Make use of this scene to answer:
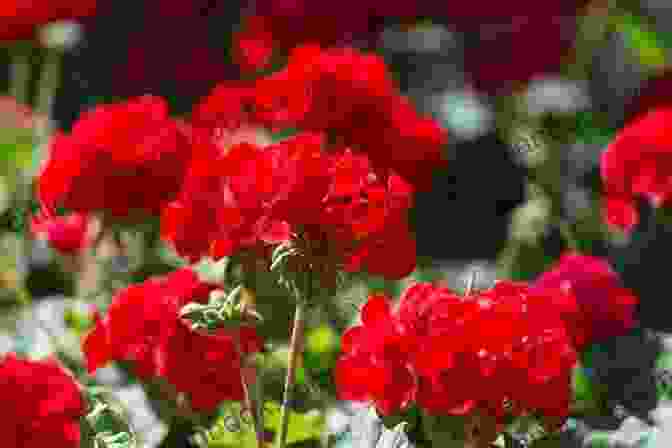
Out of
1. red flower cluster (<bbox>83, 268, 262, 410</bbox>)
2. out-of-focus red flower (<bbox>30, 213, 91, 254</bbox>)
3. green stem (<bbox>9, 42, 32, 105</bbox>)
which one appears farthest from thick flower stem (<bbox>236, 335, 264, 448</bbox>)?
green stem (<bbox>9, 42, 32, 105</bbox>)

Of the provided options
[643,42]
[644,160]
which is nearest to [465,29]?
[643,42]

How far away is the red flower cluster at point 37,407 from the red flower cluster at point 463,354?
0.22 metres

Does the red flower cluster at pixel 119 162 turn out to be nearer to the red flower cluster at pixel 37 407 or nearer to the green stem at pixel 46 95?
the red flower cluster at pixel 37 407

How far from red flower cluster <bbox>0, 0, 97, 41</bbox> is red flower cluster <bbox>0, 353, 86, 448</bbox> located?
1.21 m

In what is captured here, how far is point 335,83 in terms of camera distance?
159cm

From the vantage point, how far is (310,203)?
3.92 feet

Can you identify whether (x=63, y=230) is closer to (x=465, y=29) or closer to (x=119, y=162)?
(x=119, y=162)

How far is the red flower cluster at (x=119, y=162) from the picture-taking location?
5.16ft

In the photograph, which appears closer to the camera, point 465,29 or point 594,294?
point 594,294

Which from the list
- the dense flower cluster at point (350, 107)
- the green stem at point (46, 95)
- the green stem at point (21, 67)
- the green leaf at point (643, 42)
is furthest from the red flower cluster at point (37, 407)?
the green leaf at point (643, 42)

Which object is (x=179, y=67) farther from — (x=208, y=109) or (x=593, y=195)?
(x=208, y=109)

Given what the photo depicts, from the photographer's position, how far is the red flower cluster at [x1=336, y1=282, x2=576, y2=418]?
112cm

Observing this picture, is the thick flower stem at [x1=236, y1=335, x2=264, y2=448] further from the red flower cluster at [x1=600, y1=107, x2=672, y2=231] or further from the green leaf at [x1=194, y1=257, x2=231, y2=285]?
the red flower cluster at [x1=600, y1=107, x2=672, y2=231]

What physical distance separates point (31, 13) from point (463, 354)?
141cm
